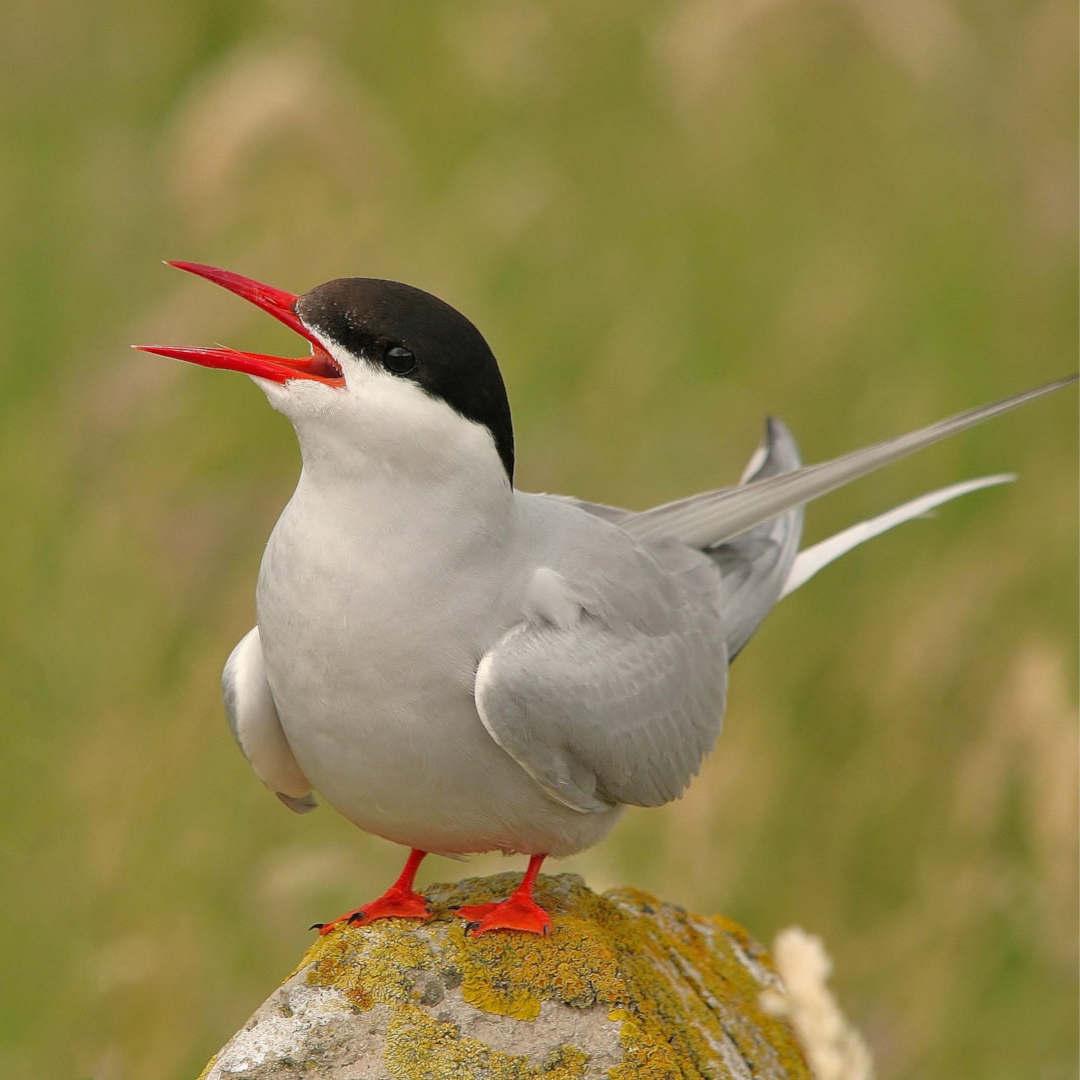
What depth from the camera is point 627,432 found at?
245 inches

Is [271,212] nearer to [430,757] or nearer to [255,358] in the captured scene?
[255,358]

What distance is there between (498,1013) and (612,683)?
0.83m

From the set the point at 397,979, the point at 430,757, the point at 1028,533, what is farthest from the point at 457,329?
the point at 1028,533

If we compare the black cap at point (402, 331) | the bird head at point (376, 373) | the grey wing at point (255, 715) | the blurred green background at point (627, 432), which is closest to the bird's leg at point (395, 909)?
the grey wing at point (255, 715)

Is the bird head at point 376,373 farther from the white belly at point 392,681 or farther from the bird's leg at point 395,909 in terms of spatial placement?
the bird's leg at point 395,909

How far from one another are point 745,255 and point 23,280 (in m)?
3.06

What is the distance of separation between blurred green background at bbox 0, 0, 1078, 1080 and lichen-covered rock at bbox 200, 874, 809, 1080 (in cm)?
114

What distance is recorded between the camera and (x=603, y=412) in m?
6.16

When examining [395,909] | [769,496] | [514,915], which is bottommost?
[514,915]

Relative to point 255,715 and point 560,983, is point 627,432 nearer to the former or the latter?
point 255,715

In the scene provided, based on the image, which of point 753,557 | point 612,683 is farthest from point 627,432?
point 612,683

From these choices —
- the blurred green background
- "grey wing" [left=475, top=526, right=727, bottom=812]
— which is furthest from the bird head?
the blurred green background

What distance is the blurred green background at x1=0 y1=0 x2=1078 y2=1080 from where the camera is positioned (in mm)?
4902

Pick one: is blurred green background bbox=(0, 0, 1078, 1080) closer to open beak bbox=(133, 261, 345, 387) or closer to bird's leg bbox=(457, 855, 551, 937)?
bird's leg bbox=(457, 855, 551, 937)
